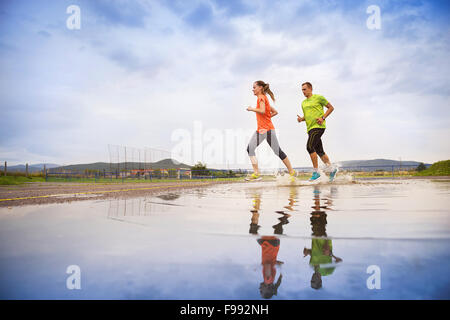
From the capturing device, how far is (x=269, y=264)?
4.00ft

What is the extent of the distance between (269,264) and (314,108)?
22.8 ft

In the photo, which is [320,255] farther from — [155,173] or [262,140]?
[155,173]

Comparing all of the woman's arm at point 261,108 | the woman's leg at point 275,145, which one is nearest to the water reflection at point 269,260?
the woman's arm at point 261,108

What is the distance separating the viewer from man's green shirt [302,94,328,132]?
7496 millimetres

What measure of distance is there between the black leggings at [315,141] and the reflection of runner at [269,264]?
6269 mm

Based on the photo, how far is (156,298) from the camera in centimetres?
95

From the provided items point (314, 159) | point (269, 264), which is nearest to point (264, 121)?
point (314, 159)

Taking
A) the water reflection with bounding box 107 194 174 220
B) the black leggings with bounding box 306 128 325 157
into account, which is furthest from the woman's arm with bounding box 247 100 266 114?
the water reflection with bounding box 107 194 174 220

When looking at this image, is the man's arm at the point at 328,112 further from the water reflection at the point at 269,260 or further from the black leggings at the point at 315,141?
the water reflection at the point at 269,260

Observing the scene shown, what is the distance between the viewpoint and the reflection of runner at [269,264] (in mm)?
980

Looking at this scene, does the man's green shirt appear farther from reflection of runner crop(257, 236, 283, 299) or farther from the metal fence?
the metal fence
